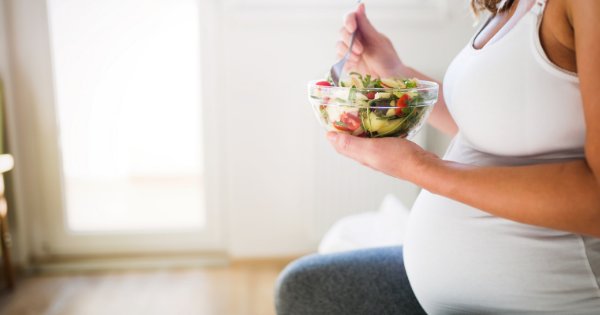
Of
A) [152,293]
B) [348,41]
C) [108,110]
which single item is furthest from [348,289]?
[108,110]

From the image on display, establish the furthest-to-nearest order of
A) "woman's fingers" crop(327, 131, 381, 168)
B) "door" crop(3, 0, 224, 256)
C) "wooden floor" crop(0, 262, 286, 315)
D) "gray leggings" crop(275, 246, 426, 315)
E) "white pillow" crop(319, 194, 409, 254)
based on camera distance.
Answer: "door" crop(3, 0, 224, 256), "wooden floor" crop(0, 262, 286, 315), "white pillow" crop(319, 194, 409, 254), "gray leggings" crop(275, 246, 426, 315), "woman's fingers" crop(327, 131, 381, 168)

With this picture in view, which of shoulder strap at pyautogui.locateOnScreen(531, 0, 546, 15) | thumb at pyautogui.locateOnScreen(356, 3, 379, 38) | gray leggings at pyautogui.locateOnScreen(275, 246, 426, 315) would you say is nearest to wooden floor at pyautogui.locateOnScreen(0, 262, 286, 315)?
gray leggings at pyautogui.locateOnScreen(275, 246, 426, 315)

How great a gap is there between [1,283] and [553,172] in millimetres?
2231

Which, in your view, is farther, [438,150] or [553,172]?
[438,150]

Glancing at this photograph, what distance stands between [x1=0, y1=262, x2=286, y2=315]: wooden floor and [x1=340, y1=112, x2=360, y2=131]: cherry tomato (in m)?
1.29

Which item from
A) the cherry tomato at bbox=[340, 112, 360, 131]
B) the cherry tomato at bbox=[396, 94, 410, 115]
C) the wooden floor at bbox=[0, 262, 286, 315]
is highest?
the cherry tomato at bbox=[396, 94, 410, 115]

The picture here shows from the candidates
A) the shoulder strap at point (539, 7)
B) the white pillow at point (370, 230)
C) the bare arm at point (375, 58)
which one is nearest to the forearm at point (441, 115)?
the bare arm at point (375, 58)

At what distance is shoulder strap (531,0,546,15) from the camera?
1.71 feet

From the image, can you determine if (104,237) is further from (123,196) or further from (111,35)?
(111,35)

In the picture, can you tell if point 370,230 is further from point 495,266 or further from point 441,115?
point 495,266

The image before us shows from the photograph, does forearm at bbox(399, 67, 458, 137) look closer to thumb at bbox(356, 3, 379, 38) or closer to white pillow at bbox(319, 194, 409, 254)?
thumb at bbox(356, 3, 379, 38)

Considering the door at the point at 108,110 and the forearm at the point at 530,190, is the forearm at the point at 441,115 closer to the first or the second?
the forearm at the point at 530,190

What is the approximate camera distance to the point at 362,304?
0.79 metres

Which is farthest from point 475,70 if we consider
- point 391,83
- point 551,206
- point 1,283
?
point 1,283
